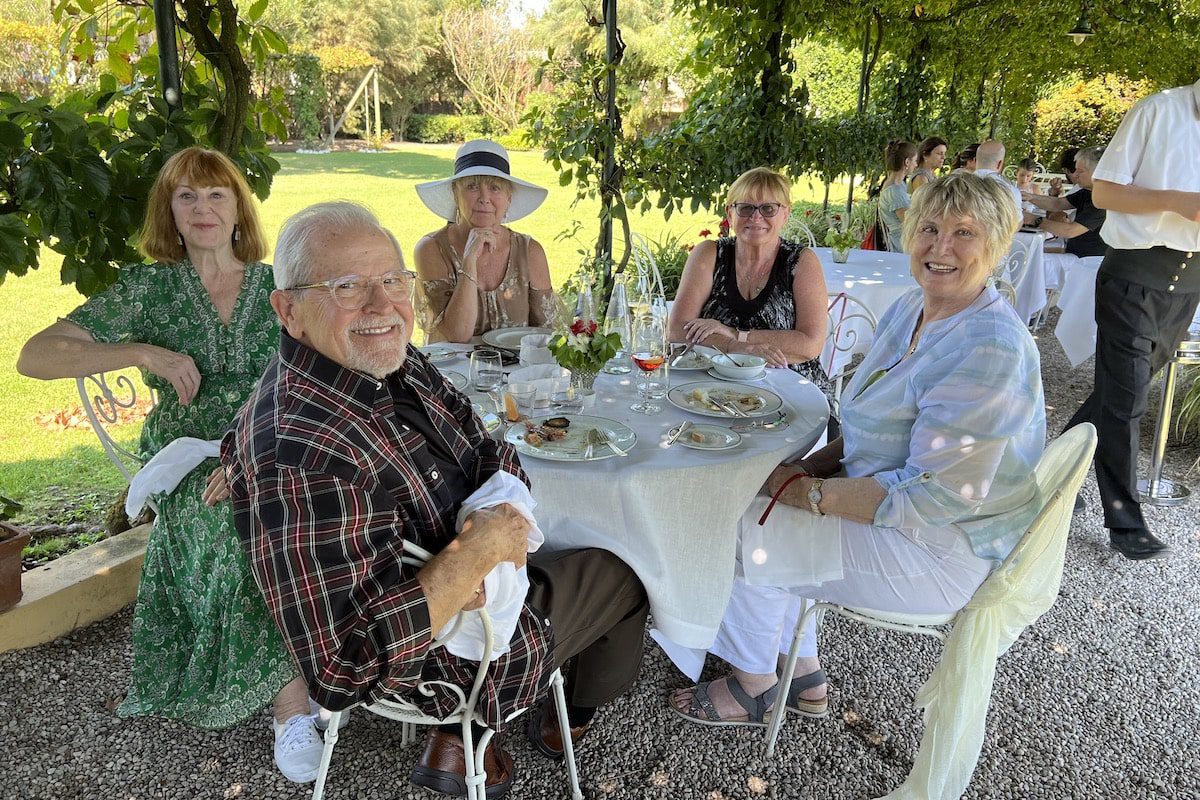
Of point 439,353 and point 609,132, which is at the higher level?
point 609,132

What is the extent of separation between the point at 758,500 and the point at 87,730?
193cm

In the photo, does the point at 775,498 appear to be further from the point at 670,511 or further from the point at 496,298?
the point at 496,298

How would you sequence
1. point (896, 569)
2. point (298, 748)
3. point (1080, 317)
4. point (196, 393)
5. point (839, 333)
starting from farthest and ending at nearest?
point (1080, 317) < point (839, 333) < point (196, 393) < point (298, 748) < point (896, 569)

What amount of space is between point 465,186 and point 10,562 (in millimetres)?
1935

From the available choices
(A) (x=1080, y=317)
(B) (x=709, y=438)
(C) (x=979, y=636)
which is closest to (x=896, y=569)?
(C) (x=979, y=636)

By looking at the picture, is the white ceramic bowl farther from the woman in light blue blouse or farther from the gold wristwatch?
the gold wristwatch

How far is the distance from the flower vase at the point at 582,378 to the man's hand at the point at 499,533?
681 mm

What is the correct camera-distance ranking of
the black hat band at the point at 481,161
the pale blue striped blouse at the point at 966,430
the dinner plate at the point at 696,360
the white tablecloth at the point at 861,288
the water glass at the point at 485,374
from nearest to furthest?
the pale blue striped blouse at the point at 966,430
the water glass at the point at 485,374
the dinner plate at the point at 696,360
the black hat band at the point at 481,161
the white tablecloth at the point at 861,288

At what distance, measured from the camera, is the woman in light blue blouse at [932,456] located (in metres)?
1.74

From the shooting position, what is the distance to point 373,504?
4.49ft

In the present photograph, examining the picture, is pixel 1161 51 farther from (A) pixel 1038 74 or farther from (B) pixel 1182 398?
(B) pixel 1182 398

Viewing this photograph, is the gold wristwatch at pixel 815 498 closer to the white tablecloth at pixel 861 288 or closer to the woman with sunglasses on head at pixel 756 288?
the woman with sunglasses on head at pixel 756 288

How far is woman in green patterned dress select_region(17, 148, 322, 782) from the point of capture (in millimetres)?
2010

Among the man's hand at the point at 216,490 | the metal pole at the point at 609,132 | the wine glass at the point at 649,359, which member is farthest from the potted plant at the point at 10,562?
the metal pole at the point at 609,132
